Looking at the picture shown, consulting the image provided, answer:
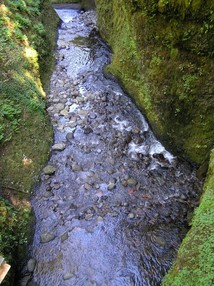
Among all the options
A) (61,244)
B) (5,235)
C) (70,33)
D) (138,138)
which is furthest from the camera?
(70,33)

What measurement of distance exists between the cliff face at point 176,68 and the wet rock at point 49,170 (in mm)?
3675

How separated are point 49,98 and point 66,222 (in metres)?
5.93

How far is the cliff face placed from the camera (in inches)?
A: 251

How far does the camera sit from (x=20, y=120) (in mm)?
8516

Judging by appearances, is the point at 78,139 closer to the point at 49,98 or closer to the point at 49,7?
the point at 49,98

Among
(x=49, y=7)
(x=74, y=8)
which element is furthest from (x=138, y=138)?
(x=74, y=8)

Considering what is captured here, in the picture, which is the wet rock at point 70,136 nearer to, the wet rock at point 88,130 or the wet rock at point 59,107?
the wet rock at point 88,130

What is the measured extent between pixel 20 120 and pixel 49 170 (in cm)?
203

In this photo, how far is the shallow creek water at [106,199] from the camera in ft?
19.2

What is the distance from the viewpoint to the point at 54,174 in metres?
A: 7.92

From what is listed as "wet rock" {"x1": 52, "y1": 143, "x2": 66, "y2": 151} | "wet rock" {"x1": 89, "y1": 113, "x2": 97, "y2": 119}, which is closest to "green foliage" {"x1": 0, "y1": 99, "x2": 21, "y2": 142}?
"wet rock" {"x1": 52, "y1": 143, "x2": 66, "y2": 151}

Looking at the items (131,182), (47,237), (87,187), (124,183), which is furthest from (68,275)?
(131,182)

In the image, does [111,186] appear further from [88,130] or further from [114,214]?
[88,130]

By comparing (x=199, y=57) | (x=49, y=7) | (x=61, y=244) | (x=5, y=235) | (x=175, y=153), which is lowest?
(x=61, y=244)
